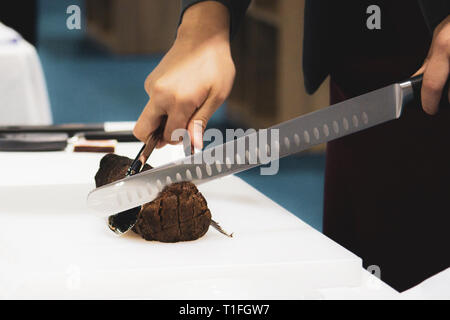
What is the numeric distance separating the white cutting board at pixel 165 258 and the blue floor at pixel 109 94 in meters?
1.95

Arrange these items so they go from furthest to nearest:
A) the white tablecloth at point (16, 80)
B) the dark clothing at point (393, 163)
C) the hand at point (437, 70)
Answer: the white tablecloth at point (16, 80), the dark clothing at point (393, 163), the hand at point (437, 70)

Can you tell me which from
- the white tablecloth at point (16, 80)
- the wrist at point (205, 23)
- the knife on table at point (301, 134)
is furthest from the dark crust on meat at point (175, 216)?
the white tablecloth at point (16, 80)

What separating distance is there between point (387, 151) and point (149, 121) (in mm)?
559

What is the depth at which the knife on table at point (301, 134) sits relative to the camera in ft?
2.74

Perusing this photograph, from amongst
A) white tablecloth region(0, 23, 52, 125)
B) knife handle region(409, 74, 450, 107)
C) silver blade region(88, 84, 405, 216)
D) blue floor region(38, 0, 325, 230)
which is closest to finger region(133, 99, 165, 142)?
silver blade region(88, 84, 405, 216)

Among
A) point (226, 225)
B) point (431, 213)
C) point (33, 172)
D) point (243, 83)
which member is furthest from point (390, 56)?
point (243, 83)

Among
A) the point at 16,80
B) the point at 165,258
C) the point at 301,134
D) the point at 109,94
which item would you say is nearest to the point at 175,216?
the point at 165,258

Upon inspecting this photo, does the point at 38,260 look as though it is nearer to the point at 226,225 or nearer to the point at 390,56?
the point at 226,225

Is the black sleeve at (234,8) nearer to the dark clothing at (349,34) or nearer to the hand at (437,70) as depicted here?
the dark clothing at (349,34)

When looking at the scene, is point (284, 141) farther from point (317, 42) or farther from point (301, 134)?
point (317, 42)

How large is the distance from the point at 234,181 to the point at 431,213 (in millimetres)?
417

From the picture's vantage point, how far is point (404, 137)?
1.30 metres

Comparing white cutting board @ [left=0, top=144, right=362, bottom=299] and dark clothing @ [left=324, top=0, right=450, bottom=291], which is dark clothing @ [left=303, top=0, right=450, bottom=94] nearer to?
dark clothing @ [left=324, top=0, right=450, bottom=291]

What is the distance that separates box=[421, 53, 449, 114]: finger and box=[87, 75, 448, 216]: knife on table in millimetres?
10
